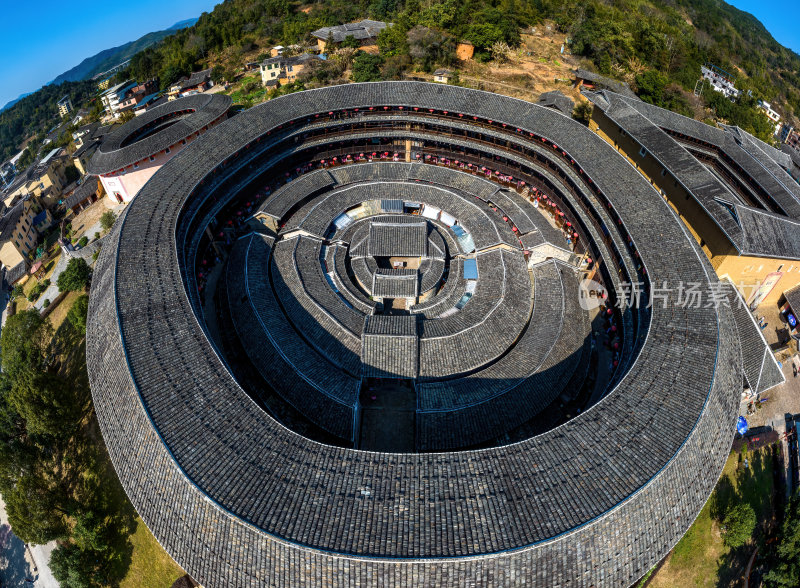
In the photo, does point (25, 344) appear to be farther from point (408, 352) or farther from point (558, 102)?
point (558, 102)

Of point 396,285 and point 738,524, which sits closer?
point 738,524

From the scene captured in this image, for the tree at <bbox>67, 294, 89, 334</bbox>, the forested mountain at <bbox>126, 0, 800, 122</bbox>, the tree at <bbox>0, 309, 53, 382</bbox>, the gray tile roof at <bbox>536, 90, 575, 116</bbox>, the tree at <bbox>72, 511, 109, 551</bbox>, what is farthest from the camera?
the forested mountain at <bbox>126, 0, 800, 122</bbox>

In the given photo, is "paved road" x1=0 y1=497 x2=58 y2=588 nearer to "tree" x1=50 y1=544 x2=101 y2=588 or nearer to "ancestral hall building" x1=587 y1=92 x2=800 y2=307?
"tree" x1=50 y1=544 x2=101 y2=588

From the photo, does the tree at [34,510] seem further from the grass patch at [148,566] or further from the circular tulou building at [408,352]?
the circular tulou building at [408,352]

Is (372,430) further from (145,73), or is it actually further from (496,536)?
(145,73)

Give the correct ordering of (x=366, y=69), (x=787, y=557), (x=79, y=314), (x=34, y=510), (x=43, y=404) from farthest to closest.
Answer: (x=366, y=69) → (x=79, y=314) → (x=43, y=404) → (x=34, y=510) → (x=787, y=557)

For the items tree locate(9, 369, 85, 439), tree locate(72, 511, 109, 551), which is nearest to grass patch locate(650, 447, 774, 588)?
tree locate(72, 511, 109, 551)

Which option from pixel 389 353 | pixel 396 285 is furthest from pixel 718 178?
pixel 389 353
